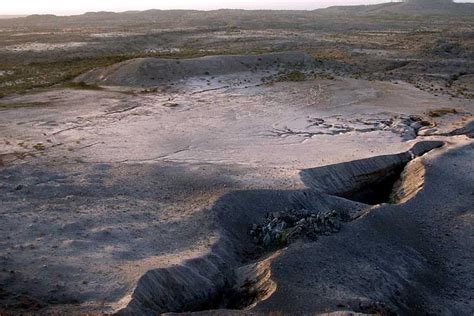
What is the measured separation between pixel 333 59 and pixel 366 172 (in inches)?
914

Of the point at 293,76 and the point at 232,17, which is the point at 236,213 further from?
the point at 232,17

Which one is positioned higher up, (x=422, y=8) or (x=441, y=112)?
(x=422, y=8)

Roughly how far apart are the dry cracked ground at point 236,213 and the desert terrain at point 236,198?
0.04 m

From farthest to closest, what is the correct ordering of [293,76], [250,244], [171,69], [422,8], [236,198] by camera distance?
[422,8], [293,76], [171,69], [236,198], [250,244]

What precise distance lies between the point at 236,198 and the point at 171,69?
19.7 meters

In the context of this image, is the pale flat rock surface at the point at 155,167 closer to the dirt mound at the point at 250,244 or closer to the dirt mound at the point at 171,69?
the dirt mound at the point at 250,244

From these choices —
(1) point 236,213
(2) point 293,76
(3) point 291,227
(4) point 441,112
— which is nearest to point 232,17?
(2) point 293,76

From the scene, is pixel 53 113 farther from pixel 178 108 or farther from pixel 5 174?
pixel 5 174

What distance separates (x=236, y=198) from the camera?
1276 cm

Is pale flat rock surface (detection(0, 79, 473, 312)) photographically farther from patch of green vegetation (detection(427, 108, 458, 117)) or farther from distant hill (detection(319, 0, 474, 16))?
distant hill (detection(319, 0, 474, 16))

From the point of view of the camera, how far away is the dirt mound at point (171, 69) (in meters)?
29.6

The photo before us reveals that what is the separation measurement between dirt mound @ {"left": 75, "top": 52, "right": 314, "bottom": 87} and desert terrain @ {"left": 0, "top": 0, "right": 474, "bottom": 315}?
36.2 inches

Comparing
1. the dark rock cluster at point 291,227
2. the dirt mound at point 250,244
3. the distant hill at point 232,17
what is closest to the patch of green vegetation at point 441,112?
the dirt mound at point 250,244

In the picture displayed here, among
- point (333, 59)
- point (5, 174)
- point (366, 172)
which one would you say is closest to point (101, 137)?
point (5, 174)
